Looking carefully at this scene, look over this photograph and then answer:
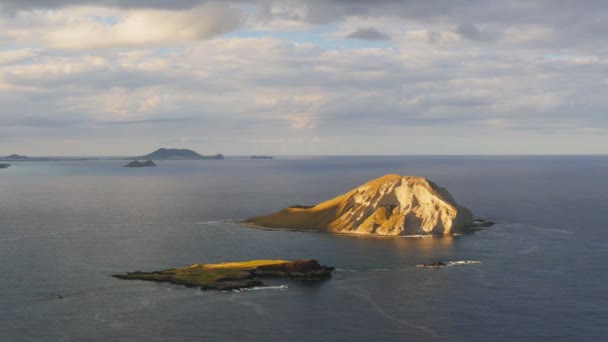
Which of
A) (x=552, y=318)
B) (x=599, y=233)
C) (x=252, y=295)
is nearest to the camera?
(x=552, y=318)

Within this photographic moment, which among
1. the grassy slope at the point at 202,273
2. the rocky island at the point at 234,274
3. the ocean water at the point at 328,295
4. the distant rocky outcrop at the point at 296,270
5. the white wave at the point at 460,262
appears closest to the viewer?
the ocean water at the point at 328,295

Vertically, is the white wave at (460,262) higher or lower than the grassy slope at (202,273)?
higher

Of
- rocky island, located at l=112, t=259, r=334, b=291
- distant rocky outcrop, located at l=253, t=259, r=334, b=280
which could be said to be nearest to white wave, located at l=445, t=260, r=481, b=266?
rocky island, located at l=112, t=259, r=334, b=291

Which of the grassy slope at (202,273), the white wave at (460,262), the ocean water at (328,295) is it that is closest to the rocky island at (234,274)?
the grassy slope at (202,273)

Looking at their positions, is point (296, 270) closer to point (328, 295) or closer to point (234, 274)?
point (234, 274)

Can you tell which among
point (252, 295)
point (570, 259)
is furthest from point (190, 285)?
point (570, 259)

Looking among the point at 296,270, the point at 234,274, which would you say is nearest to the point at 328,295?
the point at 296,270

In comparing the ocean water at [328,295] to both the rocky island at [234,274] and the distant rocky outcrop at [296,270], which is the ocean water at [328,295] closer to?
the distant rocky outcrop at [296,270]

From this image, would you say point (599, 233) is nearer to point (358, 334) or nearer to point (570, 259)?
point (570, 259)
